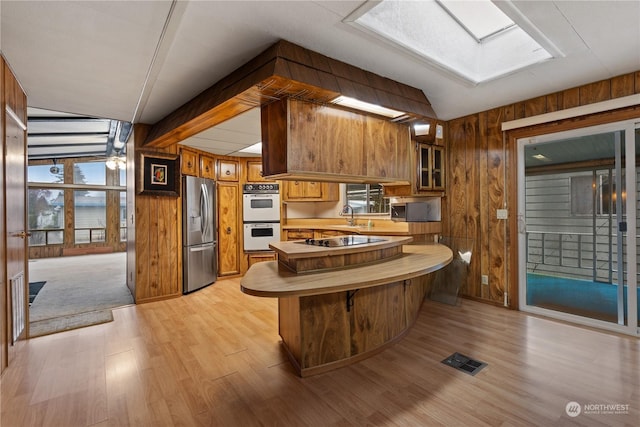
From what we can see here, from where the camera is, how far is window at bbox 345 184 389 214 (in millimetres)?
5184

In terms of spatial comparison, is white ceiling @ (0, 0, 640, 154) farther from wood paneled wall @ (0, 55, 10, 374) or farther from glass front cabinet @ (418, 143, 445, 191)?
glass front cabinet @ (418, 143, 445, 191)

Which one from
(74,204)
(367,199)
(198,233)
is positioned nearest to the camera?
(198,233)

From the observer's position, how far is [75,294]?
183 inches

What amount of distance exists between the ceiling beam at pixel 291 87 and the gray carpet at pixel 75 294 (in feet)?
8.72

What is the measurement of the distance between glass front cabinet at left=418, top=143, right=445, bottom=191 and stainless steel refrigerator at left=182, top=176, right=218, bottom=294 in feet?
11.2

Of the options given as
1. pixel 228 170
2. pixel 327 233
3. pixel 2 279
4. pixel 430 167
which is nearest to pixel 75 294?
pixel 2 279

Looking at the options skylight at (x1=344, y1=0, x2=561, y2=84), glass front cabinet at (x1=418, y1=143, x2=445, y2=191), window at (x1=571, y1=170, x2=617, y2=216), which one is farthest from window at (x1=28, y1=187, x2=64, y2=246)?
window at (x1=571, y1=170, x2=617, y2=216)

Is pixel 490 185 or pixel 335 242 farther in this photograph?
pixel 490 185

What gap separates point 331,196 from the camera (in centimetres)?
587

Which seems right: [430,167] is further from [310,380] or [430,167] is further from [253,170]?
[253,170]

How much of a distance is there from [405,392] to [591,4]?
8.92 ft

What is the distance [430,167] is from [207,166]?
3723 millimetres

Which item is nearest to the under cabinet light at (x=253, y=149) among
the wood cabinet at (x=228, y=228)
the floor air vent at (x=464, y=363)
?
the wood cabinet at (x=228, y=228)

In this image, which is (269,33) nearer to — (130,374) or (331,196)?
(130,374)
